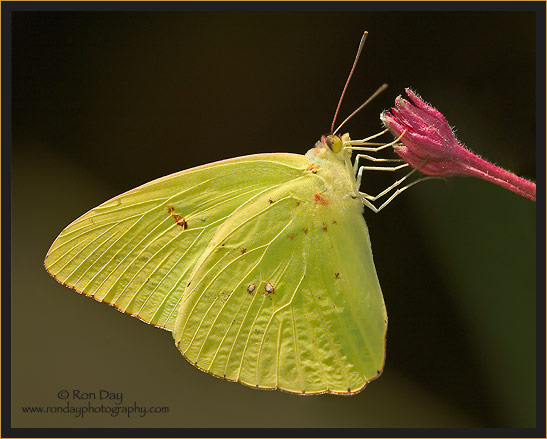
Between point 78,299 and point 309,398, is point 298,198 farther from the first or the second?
point 78,299

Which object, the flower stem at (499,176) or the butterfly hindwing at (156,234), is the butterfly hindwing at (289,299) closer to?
the butterfly hindwing at (156,234)

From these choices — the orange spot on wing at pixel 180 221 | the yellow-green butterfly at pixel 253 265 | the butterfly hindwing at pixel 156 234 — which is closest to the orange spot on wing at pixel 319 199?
the yellow-green butterfly at pixel 253 265

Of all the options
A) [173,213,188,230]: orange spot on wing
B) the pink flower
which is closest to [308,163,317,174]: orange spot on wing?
the pink flower

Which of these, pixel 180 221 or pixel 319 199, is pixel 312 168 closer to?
pixel 319 199

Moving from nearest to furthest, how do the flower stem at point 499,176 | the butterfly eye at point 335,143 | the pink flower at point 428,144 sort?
the flower stem at point 499,176, the pink flower at point 428,144, the butterfly eye at point 335,143

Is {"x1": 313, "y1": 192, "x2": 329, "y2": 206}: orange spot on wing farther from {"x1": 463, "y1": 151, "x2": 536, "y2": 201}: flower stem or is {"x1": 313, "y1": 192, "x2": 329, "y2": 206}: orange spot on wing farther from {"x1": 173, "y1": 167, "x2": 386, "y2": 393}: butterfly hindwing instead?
{"x1": 463, "y1": 151, "x2": 536, "y2": 201}: flower stem
